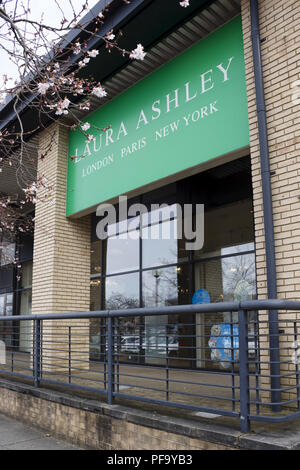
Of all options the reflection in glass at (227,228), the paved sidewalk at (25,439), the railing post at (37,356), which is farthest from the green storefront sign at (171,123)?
the paved sidewalk at (25,439)

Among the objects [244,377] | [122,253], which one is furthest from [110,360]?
[122,253]

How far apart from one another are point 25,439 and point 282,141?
4.69 metres

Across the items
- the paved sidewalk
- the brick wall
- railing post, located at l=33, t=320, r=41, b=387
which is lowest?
the paved sidewalk

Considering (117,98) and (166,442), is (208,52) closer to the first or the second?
(117,98)

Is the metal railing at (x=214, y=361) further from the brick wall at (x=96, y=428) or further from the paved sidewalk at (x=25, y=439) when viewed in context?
the paved sidewalk at (x=25, y=439)

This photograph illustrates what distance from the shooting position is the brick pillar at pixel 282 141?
14.7ft

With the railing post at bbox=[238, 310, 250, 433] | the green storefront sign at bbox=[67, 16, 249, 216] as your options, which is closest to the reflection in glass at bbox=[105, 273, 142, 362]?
the green storefront sign at bbox=[67, 16, 249, 216]

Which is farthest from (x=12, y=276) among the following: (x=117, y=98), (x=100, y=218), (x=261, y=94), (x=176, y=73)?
(x=261, y=94)

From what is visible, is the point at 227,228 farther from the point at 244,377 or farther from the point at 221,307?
the point at 244,377

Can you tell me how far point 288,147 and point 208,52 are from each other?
2209mm

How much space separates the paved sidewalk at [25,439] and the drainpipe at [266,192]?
2.46 m

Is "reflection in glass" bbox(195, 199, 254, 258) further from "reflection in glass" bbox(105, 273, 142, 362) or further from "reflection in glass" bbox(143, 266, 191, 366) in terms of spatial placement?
"reflection in glass" bbox(105, 273, 142, 362)

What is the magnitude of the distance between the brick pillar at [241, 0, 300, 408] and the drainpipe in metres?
0.07

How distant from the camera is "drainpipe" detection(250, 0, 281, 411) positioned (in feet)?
14.1
